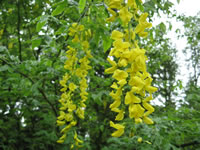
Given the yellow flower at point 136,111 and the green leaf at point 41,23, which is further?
the green leaf at point 41,23

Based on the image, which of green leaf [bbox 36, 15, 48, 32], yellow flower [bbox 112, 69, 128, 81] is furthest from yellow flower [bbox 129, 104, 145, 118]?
green leaf [bbox 36, 15, 48, 32]

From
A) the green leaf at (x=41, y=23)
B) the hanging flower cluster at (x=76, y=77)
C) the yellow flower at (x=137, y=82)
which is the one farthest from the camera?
the hanging flower cluster at (x=76, y=77)

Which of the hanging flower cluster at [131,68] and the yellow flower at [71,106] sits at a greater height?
the hanging flower cluster at [131,68]

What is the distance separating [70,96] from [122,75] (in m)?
1.01

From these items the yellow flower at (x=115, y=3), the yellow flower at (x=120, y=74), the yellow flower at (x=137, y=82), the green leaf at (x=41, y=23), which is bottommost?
the yellow flower at (x=137, y=82)

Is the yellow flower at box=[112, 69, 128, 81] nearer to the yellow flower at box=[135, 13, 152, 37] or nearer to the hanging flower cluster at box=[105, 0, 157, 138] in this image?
the hanging flower cluster at box=[105, 0, 157, 138]

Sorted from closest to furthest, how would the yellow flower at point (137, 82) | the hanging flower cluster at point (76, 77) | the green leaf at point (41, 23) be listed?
the yellow flower at point (137, 82), the green leaf at point (41, 23), the hanging flower cluster at point (76, 77)

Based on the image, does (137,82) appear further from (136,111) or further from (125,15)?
(125,15)

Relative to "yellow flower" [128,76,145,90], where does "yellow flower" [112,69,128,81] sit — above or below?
above

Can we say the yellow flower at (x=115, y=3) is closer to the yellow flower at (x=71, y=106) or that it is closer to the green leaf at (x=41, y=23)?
the green leaf at (x=41, y=23)

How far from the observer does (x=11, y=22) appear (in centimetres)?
301

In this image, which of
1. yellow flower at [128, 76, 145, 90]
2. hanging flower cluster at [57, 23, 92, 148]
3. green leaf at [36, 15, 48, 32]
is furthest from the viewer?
hanging flower cluster at [57, 23, 92, 148]

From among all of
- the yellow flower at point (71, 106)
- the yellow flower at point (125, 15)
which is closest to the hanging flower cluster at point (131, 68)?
the yellow flower at point (125, 15)

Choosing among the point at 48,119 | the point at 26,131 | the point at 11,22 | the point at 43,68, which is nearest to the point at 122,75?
the point at 43,68
